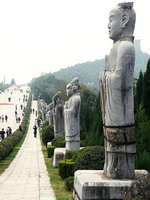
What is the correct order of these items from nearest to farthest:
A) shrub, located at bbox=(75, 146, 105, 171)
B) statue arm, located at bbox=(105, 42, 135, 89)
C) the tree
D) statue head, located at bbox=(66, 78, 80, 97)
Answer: statue arm, located at bbox=(105, 42, 135, 89) < shrub, located at bbox=(75, 146, 105, 171) < statue head, located at bbox=(66, 78, 80, 97) < the tree

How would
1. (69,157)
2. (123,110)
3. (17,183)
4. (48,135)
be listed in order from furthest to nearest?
(48,135)
(69,157)
(17,183)
(123,110)

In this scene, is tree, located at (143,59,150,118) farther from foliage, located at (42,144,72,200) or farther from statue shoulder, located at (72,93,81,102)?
foliage, located at (42,144,72,200)

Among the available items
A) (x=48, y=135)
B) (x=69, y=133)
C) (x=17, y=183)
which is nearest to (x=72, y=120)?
(x=69, y=133)

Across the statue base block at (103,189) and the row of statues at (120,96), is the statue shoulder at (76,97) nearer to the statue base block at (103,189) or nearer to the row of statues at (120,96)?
the row of statues at (120,96)

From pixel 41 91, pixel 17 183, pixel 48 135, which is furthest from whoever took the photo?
pixel 41 91

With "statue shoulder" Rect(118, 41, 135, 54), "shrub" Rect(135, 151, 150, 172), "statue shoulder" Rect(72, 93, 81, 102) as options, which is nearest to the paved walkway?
"shrub" Rect(135, 151, 150, 172)

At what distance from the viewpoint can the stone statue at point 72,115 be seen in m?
15.8

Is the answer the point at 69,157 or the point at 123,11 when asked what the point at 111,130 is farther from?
the point at 69,157

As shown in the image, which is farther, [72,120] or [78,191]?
[72,120]

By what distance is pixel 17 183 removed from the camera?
511 inches

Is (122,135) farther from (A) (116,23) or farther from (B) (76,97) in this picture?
(B) (76,97)

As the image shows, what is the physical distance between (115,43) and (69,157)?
7633 millimetres

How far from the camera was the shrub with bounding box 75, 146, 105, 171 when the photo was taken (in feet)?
35.2

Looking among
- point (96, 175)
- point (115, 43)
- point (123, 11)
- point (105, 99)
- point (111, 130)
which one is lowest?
point (96, 175)
